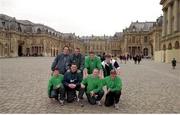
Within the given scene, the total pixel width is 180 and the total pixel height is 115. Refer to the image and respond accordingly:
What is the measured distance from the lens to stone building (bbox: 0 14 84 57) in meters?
97.7

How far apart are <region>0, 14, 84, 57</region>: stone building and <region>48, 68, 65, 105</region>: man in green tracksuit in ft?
272

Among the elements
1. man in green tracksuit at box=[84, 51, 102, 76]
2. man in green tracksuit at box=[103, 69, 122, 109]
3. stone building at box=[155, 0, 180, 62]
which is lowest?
man in green tracksuit at box=[103, 69, 122, 109]

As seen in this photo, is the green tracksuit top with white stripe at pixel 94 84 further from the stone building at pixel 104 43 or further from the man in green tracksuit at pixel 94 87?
the stone building at pixel 104 43

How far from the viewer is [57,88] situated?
1061 cm

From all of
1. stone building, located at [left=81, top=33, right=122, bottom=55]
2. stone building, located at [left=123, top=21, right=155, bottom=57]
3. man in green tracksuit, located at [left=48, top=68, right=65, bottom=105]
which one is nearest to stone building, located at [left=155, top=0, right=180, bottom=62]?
man in green tracksuit, located at [left=48, top=68, right=65, bottom=105]

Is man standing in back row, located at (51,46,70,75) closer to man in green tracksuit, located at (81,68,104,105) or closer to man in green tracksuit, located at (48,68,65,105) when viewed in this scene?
man in green tracksuit, located at (48,68,65,105)

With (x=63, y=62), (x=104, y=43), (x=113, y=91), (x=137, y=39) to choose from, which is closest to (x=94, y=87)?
(x=113, y=91)

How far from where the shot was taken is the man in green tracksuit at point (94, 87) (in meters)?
10.3

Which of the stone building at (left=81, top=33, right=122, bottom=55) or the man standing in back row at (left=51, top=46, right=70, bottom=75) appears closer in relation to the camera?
the man standing in back row at (left=51, top=46, right=70, bottom=75)

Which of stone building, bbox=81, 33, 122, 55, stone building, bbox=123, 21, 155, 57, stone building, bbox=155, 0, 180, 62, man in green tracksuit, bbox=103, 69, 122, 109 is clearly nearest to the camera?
man in green tracksuit, bbox=103, 69, 122, 109

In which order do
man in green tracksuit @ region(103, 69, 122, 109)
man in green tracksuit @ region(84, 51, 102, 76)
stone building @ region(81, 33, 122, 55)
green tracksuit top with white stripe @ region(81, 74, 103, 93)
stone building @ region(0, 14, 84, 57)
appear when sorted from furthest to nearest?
1. stone building @ region(81, 33, 122, 55)
2. stone building @ region(0, 14, 84, 57)
3. man in green tracksuit @ region(84, 51, 102, 76)
4. green tracksuit top with white stripe @ region(81, 74, 103, 93)
5. man in green tracksuit @ region(103, 69, 122, 109)

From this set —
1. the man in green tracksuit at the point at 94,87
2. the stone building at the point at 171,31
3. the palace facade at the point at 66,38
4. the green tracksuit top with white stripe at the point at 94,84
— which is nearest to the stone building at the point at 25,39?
the palace facade at the point at 66,38

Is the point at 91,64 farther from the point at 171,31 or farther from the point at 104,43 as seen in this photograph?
the point at 104,43

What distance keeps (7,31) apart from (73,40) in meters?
72.4
